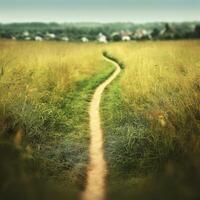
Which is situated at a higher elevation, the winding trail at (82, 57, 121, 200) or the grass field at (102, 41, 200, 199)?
the grass field at (102, 41, 200, 199)

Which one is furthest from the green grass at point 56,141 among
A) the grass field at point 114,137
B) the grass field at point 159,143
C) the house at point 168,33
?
the house at point 168,33

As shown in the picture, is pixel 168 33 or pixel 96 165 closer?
pixel 96 165

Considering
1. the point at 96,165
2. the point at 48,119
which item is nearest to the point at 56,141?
the point at 48,119

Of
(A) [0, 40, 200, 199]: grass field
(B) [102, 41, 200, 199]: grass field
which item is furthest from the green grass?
(B) [102, 41, 200, 199]: grass field

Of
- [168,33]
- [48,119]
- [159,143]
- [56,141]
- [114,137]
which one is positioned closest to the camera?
[159,143]

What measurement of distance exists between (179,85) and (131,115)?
3.32ft

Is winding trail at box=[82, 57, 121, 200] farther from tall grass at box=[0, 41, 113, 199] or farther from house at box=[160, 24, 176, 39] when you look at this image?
house at box=[160, 24, 176, 39]

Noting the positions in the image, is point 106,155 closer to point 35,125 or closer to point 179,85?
point 35,125

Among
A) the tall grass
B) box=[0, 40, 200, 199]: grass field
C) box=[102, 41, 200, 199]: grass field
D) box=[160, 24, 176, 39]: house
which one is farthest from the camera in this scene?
box=[160, 24, 176, 39]: house

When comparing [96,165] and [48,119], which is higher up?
[48,119]

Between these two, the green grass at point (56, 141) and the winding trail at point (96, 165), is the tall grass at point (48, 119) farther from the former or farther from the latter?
the winding trail at point (96, 165)

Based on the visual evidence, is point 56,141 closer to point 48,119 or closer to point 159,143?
point 48,119

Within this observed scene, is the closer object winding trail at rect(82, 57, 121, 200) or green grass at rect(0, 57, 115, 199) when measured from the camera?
winding trail at rect(82, 57, 121, 200)

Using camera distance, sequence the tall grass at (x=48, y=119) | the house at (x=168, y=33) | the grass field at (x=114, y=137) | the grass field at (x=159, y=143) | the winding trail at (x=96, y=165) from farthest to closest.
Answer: the house at (x=168, y=33)
the tall grass at (x=48, y=119)
the winding trail at (x=96, y=165)
the grass field at (x=114, y=137)
the grass field at (x=159, y=143)
